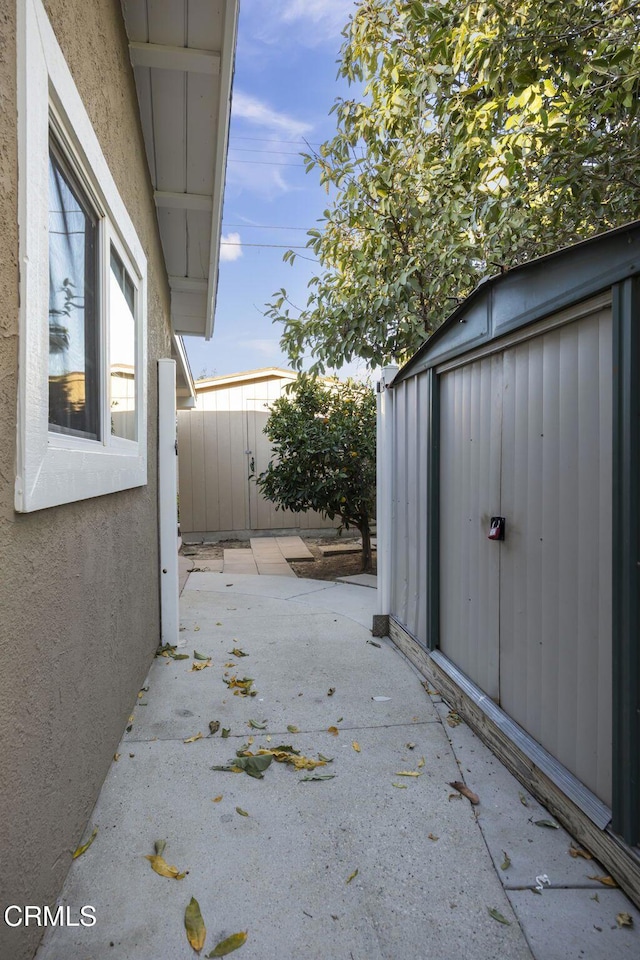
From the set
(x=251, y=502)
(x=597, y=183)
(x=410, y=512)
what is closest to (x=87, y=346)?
(x=410, y=512)

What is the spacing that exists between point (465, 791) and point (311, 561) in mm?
5550

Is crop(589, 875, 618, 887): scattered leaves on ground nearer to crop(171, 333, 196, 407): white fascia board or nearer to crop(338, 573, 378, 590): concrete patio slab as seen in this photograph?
crop(338, 573, 378, 590): concrete patio slab

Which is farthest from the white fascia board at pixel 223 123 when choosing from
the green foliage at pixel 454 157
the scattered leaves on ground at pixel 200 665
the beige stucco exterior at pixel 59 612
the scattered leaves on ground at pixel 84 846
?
the scattered leaves on ground at pixel 84 846

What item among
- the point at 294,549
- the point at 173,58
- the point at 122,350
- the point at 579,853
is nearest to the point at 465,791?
the point at 579,853

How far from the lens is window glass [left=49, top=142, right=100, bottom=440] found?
5.82 ft

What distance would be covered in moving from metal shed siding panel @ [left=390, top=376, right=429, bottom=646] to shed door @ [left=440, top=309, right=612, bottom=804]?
538 mm

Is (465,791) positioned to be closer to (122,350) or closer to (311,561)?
(122,350)

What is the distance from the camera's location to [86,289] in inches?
85.9

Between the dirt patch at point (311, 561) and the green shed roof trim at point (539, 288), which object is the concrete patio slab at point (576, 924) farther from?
the dirt patch at point (311, 561)

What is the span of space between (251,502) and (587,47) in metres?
7.69

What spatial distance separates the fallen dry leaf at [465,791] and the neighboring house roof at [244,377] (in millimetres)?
8227

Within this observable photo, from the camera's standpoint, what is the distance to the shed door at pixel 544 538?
1.77 m

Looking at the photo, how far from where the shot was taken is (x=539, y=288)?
2076mm

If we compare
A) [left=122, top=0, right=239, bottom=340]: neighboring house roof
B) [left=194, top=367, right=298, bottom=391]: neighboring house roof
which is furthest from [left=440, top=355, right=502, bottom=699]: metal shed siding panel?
[left=194, top=367, right=298, bottom=391]: neighboring house roof
